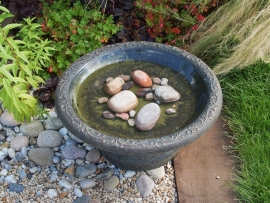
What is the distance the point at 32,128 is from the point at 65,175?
47 cm

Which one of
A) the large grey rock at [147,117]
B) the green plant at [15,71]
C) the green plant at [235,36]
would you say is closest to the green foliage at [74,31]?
the green plant at [15,71]

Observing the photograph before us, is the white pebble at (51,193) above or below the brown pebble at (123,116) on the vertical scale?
below

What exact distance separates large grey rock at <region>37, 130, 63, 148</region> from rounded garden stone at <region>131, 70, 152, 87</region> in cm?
74

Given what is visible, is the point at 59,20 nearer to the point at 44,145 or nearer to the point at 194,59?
the point at 44,145

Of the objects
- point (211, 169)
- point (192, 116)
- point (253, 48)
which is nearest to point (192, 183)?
point (211, 169)

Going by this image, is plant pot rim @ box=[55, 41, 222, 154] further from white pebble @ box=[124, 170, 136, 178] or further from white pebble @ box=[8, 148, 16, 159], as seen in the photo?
white pebble @ box=[8, 148, 16, 159]

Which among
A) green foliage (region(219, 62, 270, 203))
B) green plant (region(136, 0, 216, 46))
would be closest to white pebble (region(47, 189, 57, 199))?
green foliage (region(219, 62, 270, 203))

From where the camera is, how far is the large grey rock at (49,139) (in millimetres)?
2605

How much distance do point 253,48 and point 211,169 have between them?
908 mm

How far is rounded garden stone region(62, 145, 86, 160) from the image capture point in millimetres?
2529

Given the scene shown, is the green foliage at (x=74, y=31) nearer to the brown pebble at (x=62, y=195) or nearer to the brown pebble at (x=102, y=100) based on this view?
the brown pebble at (x=102, y=100)

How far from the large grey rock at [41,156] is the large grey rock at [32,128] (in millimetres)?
157

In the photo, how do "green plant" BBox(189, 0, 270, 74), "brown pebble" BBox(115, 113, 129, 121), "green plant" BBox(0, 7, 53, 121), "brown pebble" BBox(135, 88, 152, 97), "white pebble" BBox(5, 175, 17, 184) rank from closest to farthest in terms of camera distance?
"green plant" BBox(0, 7, 53, 121) → "brown pebble" BBox(115, 113, 129, 121) → "brown pebble" BBox(135, 88, 152, 97) → "white pebble" BBox(5, 175, 17, 184) → "green plant" BBox(189, 0, 270, 74)

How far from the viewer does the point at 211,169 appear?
2.48 metres
